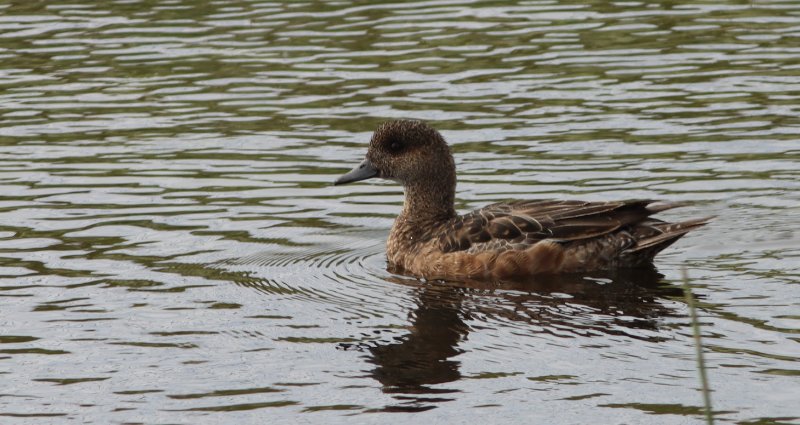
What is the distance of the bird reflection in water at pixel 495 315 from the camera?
8281 mm

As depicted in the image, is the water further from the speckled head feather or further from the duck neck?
the speckled head feather

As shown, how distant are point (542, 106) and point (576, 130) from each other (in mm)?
1025

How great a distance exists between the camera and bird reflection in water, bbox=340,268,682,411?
27.2 ft

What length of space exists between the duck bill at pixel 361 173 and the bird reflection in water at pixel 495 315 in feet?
Answer: 4.17

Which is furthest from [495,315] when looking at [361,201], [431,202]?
[361,201]

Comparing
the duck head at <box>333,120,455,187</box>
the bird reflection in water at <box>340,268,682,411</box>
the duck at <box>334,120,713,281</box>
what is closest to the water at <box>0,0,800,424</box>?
the bird reflection in water at <box>340,268,682,411</box>

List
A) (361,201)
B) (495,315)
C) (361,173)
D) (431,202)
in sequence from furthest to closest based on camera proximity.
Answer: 1. (361,201)
2. (361,173)
3. (431,202)
4. (495,315)

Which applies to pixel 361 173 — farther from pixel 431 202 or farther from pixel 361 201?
pixel 361 201

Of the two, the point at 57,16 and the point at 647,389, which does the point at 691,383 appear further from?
the point at 57,16

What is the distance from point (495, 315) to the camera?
374 inches

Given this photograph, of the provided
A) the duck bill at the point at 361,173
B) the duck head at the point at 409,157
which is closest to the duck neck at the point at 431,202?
the duck head at the point at 409,157

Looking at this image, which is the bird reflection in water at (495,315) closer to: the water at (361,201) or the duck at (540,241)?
the water at (361,201)

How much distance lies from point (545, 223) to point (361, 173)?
5.84ft

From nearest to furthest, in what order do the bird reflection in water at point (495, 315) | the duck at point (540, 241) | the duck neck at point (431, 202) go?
the bird reflection in water at point (495, 315)
the duck at point (540, 241)
the duck neck at point (431, 202)
